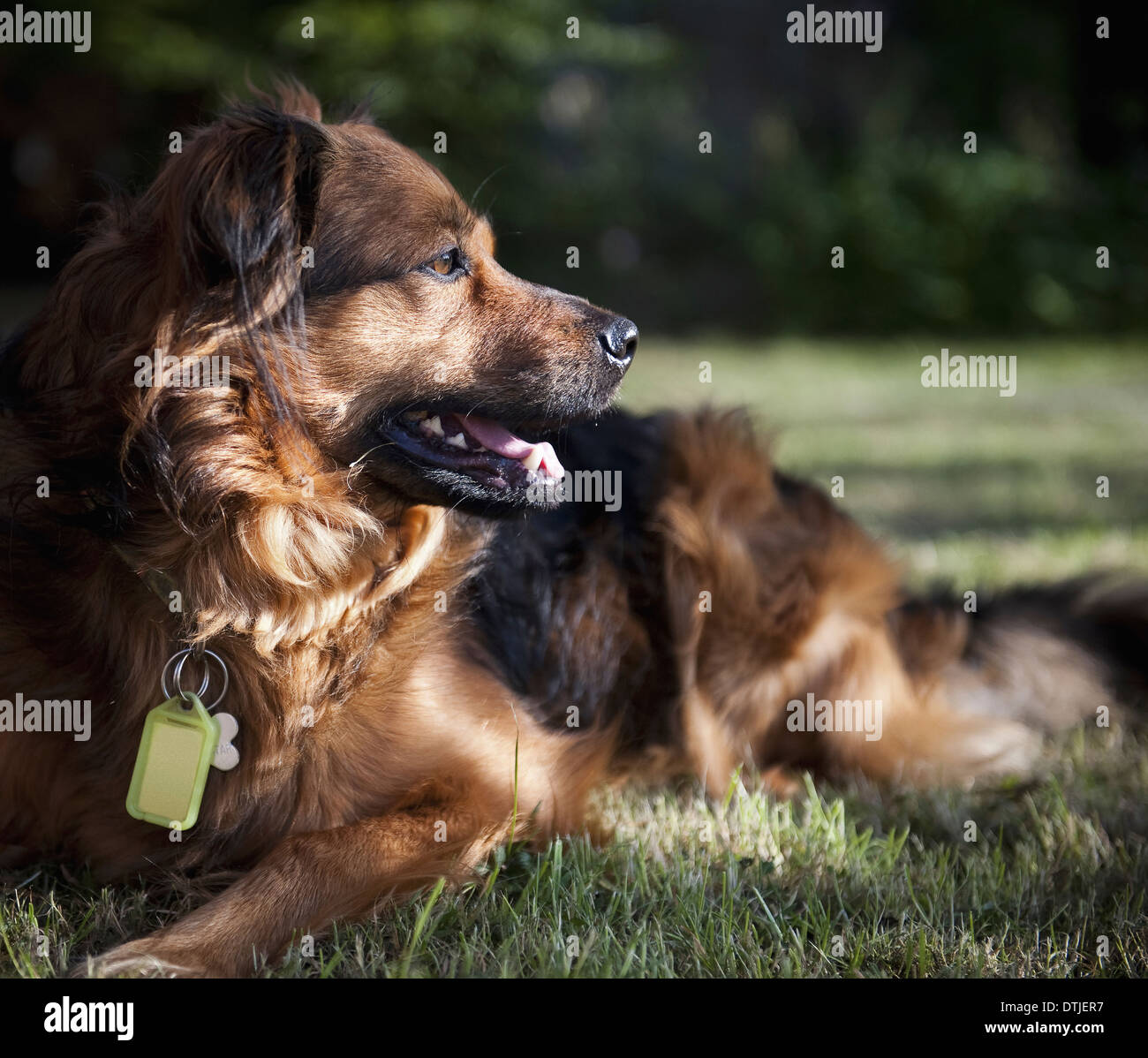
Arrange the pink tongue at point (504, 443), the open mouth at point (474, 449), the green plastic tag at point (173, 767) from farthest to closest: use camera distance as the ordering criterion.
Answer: the pink tongue at point (504, 443)
the open mouth at point (474, 449)
the green plastic tag at point (173, 767)

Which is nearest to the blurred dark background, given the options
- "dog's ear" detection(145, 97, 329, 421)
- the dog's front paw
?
"dog's ear" detection(145, 97, 329, 421)

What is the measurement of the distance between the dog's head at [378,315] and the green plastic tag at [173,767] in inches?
25.1

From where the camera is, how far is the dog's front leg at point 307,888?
6.85 feet

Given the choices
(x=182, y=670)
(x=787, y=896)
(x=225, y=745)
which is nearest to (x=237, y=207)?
(x=182, y=670)

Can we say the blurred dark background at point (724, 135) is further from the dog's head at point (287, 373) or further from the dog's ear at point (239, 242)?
the dog's ear at point (239, 242)

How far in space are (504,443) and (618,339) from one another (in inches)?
15.3

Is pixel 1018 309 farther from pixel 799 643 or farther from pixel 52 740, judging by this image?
pixel 52 740

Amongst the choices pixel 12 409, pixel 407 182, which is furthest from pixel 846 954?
pixel 12 409

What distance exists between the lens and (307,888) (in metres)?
2.23

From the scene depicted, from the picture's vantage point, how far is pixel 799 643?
3412mm

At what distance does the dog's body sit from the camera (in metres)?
2.31

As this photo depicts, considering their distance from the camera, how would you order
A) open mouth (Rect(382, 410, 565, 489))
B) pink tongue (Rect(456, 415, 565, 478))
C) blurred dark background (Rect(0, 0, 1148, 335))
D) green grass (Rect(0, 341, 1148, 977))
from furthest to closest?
blurred dark background (Rect(0, 0, 1148, 335)), pink tongue (Rect(456, 415, 565, 478)), open mouth (Rect(382, 410, 565, 489)), green grass (Rect(0, 341, 1148, 977))

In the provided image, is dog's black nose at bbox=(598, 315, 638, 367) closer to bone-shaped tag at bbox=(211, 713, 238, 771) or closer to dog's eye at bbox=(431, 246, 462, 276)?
dog's eye at bbox=(431, 246, 462, 276)

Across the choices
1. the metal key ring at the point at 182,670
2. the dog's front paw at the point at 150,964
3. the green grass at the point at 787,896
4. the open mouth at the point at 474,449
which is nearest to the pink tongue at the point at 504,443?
the open mouth at the point at 474,449
